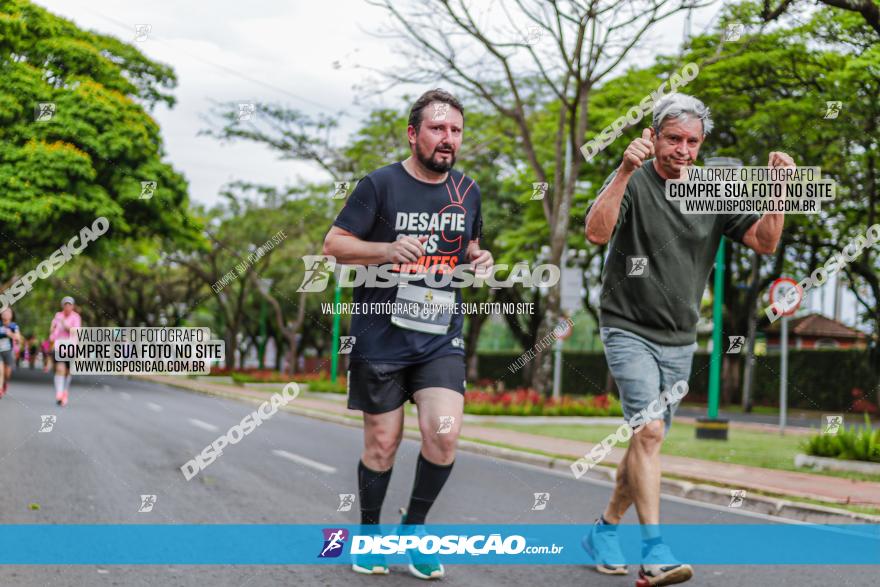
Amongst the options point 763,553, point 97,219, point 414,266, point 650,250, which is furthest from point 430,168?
point 97,219

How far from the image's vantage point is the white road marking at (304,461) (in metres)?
8.72

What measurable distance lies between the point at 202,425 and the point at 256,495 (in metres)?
6.71

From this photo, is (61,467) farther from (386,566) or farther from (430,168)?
(430,168)

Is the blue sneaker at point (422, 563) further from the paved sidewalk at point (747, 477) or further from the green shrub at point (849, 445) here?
the green shrub at point (849, 445)

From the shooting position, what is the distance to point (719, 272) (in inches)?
668

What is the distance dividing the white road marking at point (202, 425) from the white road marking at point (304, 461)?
271 centimetres

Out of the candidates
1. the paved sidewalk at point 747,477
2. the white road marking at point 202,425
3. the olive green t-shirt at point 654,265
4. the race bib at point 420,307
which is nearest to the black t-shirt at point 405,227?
the race bib at point 420,307

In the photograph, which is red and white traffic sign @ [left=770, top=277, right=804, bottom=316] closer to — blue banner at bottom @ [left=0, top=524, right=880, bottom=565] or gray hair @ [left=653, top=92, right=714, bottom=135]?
blue banner at bottom @ [left=0, top=524, right=880, bottom=565]

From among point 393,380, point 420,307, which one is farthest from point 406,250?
point 393,380

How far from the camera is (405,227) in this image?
3.74 metres

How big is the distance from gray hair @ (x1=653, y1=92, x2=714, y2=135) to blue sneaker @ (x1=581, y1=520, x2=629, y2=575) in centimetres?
173

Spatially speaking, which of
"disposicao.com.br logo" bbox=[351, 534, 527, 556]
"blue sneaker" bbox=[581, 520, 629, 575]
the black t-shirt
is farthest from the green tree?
"blue sneaker" bbox=[581, 520, 629, 575]

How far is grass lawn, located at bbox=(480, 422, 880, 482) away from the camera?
10734mm

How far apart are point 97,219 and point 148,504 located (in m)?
16.8
